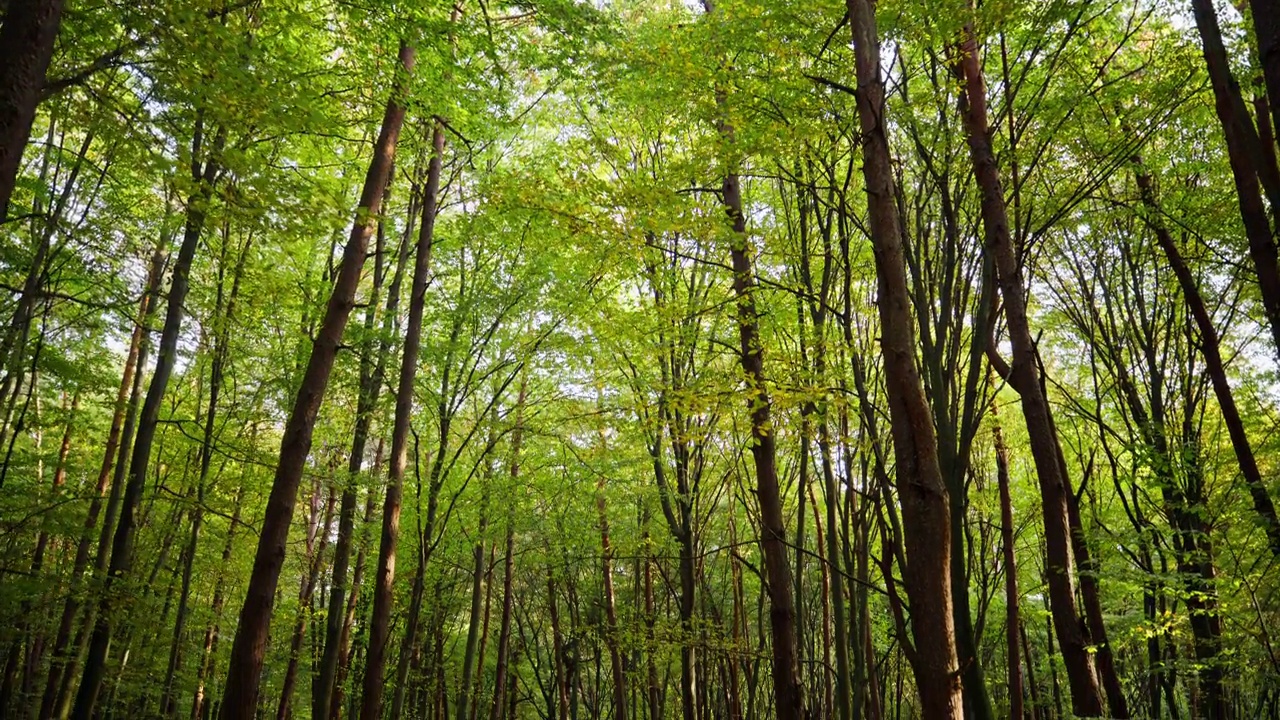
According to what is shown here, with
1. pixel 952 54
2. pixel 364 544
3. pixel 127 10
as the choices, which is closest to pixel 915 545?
pixel 952 54

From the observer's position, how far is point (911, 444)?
12.1 feet

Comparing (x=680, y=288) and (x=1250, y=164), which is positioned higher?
(x=680, y=288)

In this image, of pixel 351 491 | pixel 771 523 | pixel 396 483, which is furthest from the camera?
pixel 351 491

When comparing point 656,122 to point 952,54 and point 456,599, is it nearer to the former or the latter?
point 952,54

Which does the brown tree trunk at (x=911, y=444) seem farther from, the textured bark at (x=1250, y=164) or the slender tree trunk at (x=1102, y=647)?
the slender tree trunk at (x=1102, y=647)

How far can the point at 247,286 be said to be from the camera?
10125 mm

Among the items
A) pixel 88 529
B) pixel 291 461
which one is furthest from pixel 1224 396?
pixel 88 529

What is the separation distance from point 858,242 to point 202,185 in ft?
24.6

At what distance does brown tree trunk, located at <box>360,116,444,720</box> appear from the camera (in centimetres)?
762

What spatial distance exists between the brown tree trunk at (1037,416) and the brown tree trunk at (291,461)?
200 inches

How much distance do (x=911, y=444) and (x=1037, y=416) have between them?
7.68 feet

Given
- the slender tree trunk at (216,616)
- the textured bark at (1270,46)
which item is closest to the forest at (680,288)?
the textured bark at (1270,46)

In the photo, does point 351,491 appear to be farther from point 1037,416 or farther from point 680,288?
point 1037,416

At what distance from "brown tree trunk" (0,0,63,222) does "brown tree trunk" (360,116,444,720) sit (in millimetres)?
5291
